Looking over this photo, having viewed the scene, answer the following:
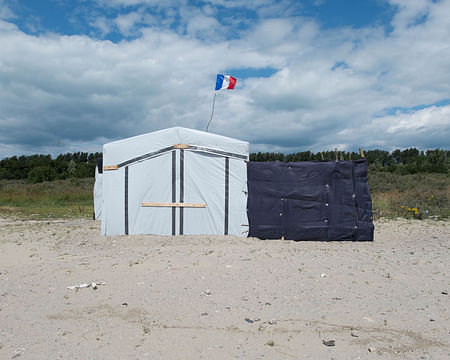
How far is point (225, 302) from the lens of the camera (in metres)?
4.22

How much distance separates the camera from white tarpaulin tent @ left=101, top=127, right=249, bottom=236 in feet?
28.8

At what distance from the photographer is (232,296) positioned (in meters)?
4.42

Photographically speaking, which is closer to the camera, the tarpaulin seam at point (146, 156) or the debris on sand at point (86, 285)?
the debris on sand at point (86, 285)

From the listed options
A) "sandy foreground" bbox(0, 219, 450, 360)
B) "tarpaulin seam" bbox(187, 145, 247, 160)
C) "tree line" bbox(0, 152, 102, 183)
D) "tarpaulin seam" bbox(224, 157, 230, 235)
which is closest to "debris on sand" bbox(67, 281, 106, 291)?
"sandy foreground" bbox(0, 219, 450, 360)

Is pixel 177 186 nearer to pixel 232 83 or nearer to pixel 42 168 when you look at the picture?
pixel 232 83

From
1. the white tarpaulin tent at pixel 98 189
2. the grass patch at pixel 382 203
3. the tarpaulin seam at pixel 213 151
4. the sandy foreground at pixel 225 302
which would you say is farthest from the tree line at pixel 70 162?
the sandy foreground at pixel 225 302

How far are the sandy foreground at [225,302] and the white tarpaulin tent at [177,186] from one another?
137 cm

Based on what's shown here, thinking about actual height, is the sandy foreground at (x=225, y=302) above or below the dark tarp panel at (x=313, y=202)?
below

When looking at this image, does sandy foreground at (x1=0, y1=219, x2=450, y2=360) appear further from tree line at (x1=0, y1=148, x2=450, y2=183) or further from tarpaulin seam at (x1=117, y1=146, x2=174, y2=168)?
tree line at (x1=0, y1=148, x2=450, y2=183)

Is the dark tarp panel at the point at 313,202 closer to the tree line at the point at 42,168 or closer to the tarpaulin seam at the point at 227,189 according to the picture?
the tarpaulin seam at the point at 227,189

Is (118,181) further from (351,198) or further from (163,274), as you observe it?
(351,198)

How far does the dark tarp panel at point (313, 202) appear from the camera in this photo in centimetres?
844

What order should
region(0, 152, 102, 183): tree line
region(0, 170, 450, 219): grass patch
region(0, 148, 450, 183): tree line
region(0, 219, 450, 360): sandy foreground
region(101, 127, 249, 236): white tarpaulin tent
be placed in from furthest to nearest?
region(0, 152, 102, 183): tree line, region(0, 148, 450, 183): tree line, region(0, 170, 450, 219): grass patch, region(101, 127, 249, 236): white tarpaulin tent, region(0, 219, 450, 360): sandy foreground

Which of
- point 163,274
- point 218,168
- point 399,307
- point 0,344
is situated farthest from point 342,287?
point 218,168
